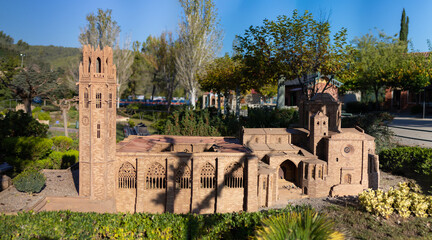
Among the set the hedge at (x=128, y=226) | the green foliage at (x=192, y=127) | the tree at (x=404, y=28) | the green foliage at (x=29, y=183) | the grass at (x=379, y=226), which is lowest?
the grass at (x=379, y=226)

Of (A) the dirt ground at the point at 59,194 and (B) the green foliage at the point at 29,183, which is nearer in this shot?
(A) the dirt ground at the point at 59,194

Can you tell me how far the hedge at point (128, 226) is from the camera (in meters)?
10.4

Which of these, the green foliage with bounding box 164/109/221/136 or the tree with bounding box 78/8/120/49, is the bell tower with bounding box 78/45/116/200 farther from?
the tree with bounding box 78/8/120/49

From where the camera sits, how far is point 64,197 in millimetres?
14375

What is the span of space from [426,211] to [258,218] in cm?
847

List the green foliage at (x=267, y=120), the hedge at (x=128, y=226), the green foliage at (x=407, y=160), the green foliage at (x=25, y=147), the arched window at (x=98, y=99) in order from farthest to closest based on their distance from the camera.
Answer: the green foliage at (x=267, y=120) → the green foliage at (x=407, y=160) → the green foliage at (x=25, y=147) → the arched window at (x=98, y=99) → the hedge at (x=128, y=226)

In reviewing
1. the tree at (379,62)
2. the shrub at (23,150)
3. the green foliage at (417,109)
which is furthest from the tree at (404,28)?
the shrub at (23,150)

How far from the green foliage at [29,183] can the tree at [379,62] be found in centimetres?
3874

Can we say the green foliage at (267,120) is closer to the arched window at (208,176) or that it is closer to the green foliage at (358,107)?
the arched window at (208,176)

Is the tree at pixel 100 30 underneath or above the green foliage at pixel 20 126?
above

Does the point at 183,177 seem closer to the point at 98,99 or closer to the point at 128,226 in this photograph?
the point at 128,226

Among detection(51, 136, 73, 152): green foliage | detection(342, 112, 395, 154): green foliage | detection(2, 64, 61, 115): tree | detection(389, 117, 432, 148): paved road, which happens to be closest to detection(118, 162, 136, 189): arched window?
detection(51, 136, 73, 152): green foliage

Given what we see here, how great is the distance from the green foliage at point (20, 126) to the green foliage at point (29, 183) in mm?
9573

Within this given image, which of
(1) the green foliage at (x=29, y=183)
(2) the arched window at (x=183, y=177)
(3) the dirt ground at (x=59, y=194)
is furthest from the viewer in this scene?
(2) the arched window at (x=183, y=177)
